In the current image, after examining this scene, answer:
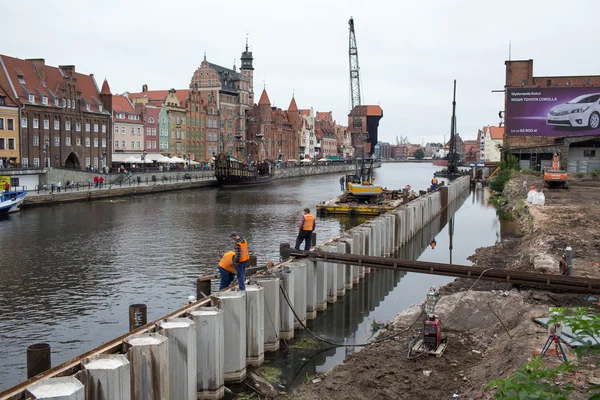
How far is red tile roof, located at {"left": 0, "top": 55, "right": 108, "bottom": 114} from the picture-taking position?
6894cm

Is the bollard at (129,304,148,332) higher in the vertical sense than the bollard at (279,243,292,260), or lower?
Answer: lower

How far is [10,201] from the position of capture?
47.8 metres

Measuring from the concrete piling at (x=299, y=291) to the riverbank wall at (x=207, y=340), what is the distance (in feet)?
0.10

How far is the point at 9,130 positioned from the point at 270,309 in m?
59.7

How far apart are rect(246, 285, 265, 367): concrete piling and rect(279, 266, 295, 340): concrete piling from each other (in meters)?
1.73

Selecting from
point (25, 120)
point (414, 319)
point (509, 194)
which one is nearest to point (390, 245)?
point (414, 319)

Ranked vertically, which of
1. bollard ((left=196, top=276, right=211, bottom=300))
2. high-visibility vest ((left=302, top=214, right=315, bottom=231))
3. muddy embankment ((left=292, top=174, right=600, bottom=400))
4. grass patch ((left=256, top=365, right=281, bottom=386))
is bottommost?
grass patch ((left=256, top=365, right=281, bottom=386))

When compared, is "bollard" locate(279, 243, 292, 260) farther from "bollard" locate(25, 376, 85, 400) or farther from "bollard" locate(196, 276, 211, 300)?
"bollard" locate(25, 376, 85, 400)

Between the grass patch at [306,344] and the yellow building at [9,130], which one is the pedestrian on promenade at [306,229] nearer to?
the grass patch at [306,344]

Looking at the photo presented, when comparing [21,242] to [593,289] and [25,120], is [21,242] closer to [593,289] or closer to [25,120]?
[593,289]

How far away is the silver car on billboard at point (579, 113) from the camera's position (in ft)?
262

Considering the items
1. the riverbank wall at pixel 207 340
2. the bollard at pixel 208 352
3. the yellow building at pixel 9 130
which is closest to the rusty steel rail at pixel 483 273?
the riverbank wall at pixel 207 340

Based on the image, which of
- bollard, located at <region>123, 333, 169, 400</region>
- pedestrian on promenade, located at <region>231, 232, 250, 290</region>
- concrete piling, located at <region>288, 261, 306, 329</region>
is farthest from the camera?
concrete piling, located at <region>288, 261, 306, 329</region>

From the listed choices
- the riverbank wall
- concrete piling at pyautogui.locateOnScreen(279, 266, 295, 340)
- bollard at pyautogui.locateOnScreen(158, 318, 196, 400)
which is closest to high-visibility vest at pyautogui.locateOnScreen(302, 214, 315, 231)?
the riverbank wall
